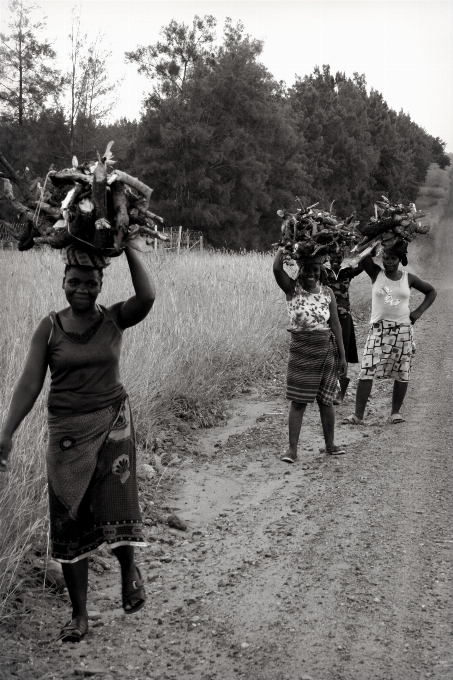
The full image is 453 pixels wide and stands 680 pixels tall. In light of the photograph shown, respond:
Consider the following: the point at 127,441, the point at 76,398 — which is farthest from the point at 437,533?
the point at 76,398

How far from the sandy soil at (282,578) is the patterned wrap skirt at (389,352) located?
2.87ft

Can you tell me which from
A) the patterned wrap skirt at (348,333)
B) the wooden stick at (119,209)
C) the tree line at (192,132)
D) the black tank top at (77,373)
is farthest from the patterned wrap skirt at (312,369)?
the tree line at (192,132)

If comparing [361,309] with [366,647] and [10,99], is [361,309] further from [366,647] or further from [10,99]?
[10,99]

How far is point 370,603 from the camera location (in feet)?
12.0

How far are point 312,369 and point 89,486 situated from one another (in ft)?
10.4

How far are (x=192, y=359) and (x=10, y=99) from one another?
28515 mm

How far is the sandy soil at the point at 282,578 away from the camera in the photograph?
3209 millimetres

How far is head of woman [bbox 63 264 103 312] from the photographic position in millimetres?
3463

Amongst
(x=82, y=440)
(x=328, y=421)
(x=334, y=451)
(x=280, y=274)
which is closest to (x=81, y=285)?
(x=82, y=440)

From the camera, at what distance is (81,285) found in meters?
3.47

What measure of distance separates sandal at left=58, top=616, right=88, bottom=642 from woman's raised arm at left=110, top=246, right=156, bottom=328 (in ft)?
4.38

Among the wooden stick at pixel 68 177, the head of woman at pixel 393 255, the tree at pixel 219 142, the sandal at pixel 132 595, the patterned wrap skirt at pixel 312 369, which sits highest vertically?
the tree at pixel 219 142

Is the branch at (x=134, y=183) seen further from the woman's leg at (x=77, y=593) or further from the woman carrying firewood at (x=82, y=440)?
the woman's leg at (x=77, y=593)

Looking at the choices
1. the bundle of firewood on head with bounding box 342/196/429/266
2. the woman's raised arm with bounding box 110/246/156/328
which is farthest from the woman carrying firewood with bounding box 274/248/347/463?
the woman's raised arm with bounding box 110/246/156/328
